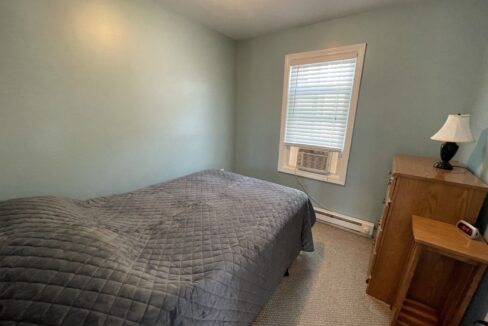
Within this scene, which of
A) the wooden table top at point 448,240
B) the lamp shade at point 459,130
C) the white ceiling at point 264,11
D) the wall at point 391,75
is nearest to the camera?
the wooden table top at point 448,240

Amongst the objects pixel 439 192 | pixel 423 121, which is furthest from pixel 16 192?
pixel 423 121

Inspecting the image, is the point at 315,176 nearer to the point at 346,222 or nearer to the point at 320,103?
the point at 346,222

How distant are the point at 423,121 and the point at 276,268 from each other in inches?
75.9

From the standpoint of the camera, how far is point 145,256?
0.95m

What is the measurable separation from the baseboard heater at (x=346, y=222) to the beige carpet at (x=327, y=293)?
0.66ft

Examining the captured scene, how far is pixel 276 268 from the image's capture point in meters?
1.37

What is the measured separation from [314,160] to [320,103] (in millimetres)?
712

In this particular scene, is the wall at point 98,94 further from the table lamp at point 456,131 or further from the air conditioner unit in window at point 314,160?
the table lamp at point 456,131

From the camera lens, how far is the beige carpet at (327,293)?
1.37 m

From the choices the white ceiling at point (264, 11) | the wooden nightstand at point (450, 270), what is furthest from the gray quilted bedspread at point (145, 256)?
the white ceiling at point (264, 11)

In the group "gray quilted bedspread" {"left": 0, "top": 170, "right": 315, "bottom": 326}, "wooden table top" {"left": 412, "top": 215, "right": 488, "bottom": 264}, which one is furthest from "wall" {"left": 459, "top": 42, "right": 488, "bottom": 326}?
"gray quilted bedspread" {"left": 0, "top": 170, "right": 315, "bottom": 326}

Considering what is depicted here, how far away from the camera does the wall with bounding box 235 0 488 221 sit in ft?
5.42

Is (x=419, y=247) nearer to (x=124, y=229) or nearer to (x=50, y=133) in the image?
(x=124, y=229)

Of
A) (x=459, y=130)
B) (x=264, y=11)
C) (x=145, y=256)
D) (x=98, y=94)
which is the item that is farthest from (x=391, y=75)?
(x=98, y=94)
